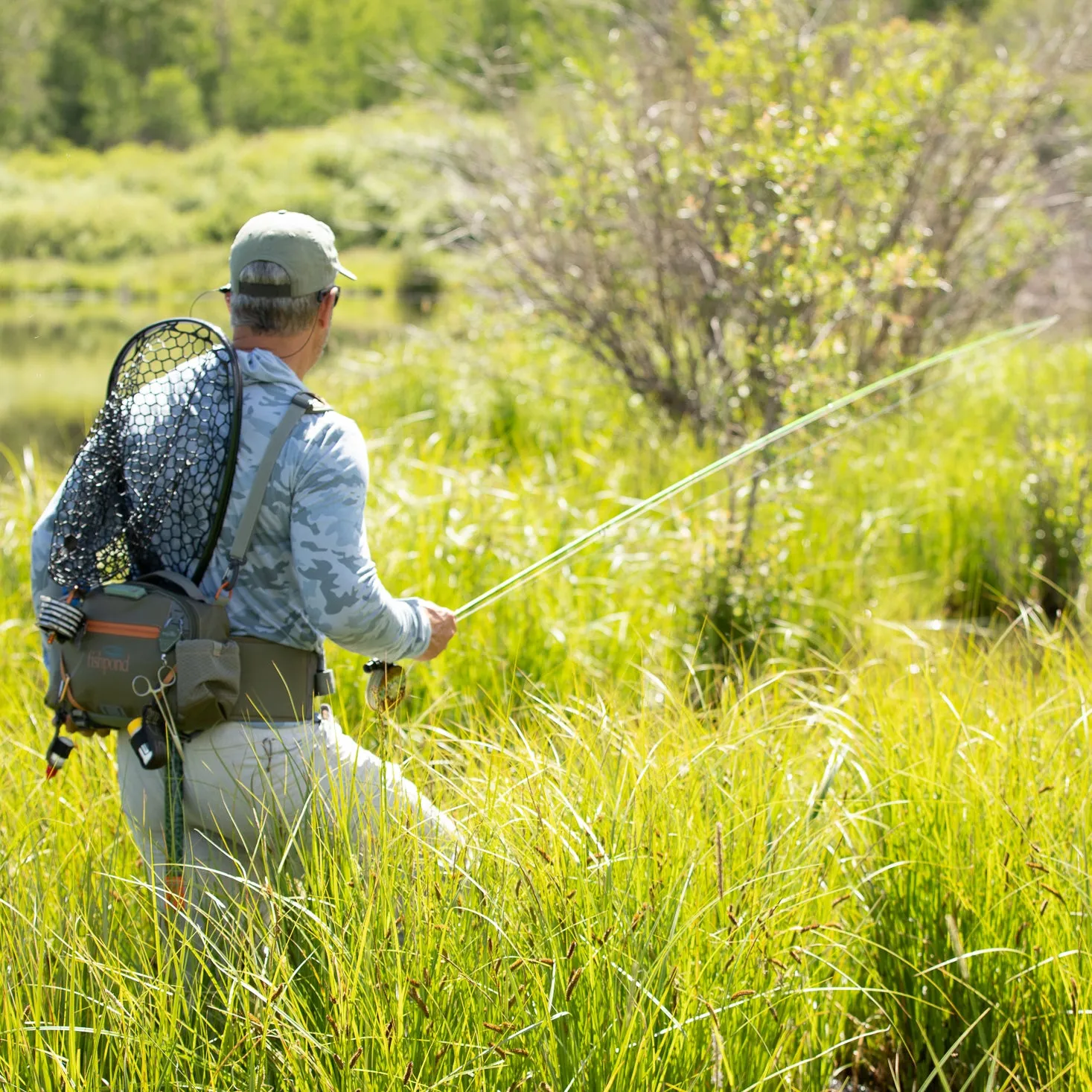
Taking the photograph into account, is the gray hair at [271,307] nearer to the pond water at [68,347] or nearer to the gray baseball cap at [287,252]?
the gray baseball cap at [287,252]

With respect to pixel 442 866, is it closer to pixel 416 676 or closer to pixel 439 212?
pixel 416 676

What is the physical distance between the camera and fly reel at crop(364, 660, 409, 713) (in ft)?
8.25

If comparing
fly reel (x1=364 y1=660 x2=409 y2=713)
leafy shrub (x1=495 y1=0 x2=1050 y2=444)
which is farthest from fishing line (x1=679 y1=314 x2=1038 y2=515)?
fly reel (x1=364 y1=660 x2=409 y2=713)

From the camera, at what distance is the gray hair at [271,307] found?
7.87 feet

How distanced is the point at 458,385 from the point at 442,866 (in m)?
6.80

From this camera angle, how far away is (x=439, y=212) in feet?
43.3

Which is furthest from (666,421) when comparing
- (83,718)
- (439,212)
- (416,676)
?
(439,212)

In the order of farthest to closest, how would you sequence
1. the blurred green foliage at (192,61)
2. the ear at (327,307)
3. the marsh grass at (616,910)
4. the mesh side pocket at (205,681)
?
the blurred green foliage at (192,61), the ear at (327,307), the mesh side pocket at (205,681), the marsh grass at (616,910)

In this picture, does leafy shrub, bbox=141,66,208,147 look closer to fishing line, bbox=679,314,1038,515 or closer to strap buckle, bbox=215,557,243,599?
fishing line, bbox=679,314,1038,515

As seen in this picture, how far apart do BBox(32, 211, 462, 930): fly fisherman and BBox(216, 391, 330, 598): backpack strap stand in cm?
1

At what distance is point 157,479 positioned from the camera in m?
2.32

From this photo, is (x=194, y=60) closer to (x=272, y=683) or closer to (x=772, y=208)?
(x=772, y=208)

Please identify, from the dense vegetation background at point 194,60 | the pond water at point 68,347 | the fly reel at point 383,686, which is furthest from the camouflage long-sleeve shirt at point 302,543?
the dense vegetation background at point 194,60

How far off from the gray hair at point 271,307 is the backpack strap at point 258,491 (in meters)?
0.19
